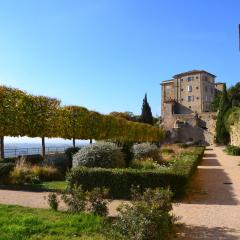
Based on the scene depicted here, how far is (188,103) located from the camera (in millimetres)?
99312

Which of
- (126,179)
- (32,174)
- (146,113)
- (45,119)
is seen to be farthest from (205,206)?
(146,113)

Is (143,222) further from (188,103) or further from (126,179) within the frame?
(188,103)

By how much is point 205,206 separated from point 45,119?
1632 cm

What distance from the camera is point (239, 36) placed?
24.2ft

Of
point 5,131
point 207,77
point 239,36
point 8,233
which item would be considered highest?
point 207,77

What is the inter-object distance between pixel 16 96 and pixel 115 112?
182 ft

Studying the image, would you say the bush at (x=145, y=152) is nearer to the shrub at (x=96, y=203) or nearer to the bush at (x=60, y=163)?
the bush at (x=60, y=163)

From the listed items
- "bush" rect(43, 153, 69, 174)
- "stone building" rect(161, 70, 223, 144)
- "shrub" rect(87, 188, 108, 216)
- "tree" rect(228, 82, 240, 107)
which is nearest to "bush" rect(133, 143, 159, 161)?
"bush" rect(43, 153, 69, 174)

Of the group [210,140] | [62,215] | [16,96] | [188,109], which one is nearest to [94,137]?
[16,96]

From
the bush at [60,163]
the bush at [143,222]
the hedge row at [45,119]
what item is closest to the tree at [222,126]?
the hedge row at [45,119]

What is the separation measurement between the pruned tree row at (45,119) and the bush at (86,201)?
Result: 11535mm

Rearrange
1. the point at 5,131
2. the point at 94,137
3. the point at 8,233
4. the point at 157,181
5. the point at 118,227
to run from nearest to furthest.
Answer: the point at 118,227
the point at 8,233
the point at 157,181
the point at 5,131
the point at 94,137

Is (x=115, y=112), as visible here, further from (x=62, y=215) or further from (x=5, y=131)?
(x=62, y=215)

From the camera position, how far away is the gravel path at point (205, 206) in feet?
26.4
